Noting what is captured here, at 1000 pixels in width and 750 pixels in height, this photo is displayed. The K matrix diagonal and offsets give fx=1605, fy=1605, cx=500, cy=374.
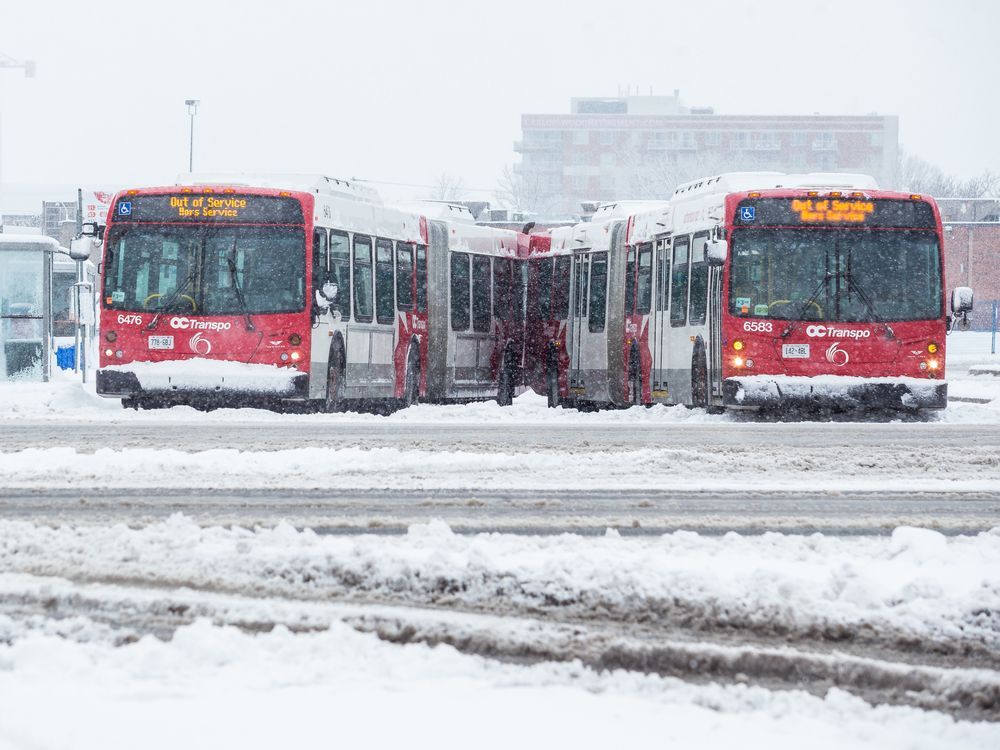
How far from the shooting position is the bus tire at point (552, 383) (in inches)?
1128

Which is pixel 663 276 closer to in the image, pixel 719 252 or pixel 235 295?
pixel 719 252

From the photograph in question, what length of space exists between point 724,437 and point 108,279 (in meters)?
8.76

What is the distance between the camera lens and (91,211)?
40.8m

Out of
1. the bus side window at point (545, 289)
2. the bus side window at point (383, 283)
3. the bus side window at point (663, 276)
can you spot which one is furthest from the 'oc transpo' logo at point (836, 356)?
the bus side window at point (545, 289)

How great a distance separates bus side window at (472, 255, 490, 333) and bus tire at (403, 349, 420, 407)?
2864mm

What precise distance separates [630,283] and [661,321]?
6.30 feet

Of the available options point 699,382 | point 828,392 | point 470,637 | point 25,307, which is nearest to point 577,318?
point 699,382

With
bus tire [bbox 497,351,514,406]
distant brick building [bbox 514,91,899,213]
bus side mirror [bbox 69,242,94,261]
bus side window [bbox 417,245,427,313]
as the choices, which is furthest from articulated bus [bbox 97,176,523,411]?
distant brick building [bbox 514,91,899,213]

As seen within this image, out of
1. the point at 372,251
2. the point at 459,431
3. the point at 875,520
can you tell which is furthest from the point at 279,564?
the point at 372,251

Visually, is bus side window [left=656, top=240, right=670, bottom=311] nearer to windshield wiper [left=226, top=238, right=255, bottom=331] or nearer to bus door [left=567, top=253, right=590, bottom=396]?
bus door [left=567, top=253, right=590, bottom=396]

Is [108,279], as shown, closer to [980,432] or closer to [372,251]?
[372,251]

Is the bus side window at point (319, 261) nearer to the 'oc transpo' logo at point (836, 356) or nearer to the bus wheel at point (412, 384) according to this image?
the bus wheel at point (412, 384)

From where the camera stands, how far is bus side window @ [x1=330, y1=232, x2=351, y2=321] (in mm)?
21344

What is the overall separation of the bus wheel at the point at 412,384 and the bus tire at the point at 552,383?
4.25 m
